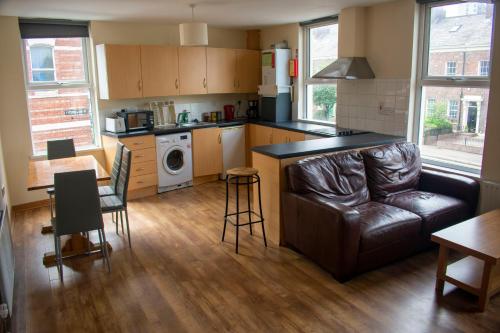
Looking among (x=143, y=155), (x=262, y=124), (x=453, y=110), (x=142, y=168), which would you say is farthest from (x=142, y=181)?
(x=453, y=110)

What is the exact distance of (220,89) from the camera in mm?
6328

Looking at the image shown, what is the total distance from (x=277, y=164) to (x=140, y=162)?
2459 mm

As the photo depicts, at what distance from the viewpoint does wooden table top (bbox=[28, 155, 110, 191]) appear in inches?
133

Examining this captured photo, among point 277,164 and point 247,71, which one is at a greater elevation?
point 247,71

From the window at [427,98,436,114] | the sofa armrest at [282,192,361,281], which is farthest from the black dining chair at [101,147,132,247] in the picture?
the window at [427,98,436,114]

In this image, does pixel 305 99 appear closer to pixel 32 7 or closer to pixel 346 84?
pixel 346 84

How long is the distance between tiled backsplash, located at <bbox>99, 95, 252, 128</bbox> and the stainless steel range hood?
2291 mm

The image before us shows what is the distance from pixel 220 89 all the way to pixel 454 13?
3432mm

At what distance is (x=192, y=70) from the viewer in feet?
19.6

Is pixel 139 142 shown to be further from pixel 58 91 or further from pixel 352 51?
pixel 352 51

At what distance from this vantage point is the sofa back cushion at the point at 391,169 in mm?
3881

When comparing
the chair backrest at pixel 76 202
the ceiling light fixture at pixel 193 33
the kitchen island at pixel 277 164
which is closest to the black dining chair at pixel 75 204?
the chair backrest at pixel 76 202

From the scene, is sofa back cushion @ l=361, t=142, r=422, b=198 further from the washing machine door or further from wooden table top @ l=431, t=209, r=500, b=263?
the washing machine door

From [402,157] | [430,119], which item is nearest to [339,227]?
[402,157]
